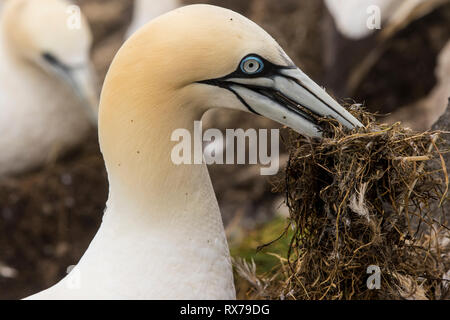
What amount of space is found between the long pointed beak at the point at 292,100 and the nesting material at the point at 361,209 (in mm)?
48

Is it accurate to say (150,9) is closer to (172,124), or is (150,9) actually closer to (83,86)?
(83,86)

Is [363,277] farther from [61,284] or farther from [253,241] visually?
[253,241]

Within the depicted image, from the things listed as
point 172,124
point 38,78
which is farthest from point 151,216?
point 38,78

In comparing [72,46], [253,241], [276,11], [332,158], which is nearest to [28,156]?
[72,46]

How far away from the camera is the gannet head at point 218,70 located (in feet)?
9.34

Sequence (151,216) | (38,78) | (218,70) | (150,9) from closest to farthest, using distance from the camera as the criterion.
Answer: (218,70), (151,216), (38,78), (150,9)

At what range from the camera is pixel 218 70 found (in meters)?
2.89

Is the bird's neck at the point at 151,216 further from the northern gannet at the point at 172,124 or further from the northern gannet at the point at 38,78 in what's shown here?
the northern gannet at the point at 38,78

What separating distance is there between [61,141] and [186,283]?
11.6 ft

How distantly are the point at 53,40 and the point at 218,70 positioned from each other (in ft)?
10.6

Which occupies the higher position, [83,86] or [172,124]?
[83,86]

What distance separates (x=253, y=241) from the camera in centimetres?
524

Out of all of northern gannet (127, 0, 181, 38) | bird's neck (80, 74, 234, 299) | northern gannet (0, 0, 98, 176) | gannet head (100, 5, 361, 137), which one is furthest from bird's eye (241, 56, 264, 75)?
northern gannet (127, 0, 181, 38)

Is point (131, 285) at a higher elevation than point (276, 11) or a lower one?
lower
